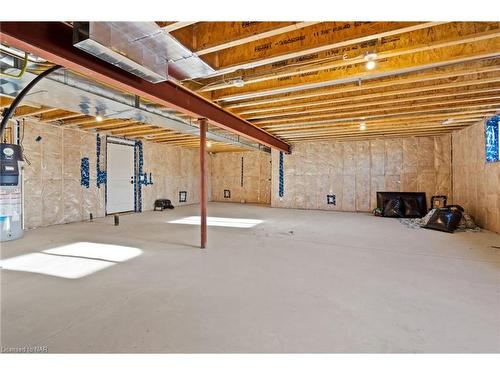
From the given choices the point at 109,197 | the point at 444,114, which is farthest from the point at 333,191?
the point at 109,197

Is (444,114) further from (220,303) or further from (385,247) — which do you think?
(220,303)

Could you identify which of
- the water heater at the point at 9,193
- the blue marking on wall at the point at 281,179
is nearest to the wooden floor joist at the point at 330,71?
the water heater at the point at 9,193

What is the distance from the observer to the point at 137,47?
2.11 meters

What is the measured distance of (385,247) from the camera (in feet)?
13.1

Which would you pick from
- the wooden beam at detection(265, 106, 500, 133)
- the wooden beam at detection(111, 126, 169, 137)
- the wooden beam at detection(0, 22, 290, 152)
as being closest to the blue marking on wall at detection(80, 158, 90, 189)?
the wooden beam at detection(111, 126, 169, 137)

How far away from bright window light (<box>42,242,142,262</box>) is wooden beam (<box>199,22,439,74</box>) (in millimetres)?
2801

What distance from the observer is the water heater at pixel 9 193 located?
435 cm

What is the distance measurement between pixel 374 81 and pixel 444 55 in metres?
0.86

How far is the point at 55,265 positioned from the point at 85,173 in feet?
14.3

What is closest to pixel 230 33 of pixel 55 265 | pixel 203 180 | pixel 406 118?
pixel 203 180

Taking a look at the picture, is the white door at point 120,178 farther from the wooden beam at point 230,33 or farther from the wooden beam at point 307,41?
the wooden beam at point 230,33

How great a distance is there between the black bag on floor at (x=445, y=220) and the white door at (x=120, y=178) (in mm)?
8334

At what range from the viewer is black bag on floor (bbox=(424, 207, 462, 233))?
5.11 metres

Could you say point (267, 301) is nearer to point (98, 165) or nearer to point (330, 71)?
point (330, 71)
